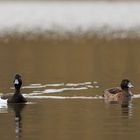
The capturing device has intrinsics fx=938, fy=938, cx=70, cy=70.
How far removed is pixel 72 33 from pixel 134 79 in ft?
96.5

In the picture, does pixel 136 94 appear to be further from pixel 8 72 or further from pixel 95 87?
pixel 8 72

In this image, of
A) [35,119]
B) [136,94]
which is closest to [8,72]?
[136,94]

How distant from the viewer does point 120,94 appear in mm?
25656

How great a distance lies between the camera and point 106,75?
3027 cm

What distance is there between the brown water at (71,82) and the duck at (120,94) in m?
0.32

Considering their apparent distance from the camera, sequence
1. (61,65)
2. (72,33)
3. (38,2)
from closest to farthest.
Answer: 1. (61,65)
2. (72,33)
3. (38,2)

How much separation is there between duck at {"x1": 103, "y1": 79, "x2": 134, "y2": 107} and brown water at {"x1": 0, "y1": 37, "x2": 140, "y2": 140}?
32cm

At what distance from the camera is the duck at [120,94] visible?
25.1 meters

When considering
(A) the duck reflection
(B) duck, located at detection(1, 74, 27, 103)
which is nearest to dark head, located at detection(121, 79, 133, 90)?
(B) duck, located at detection(1, 74, 27, 103)

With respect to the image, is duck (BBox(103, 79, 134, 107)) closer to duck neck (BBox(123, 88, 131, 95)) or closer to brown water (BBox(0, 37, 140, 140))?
duck neck (BBox(123, 88, 131, 95))

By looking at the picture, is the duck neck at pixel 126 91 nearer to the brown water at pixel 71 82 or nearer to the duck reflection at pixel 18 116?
the brown water at pixel 71 82

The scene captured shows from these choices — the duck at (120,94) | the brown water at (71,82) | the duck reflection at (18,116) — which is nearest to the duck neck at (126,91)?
the duck at (120,94)

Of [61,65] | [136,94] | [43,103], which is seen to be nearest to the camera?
[43,103]

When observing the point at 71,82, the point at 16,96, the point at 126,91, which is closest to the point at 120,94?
the point at 126,91
